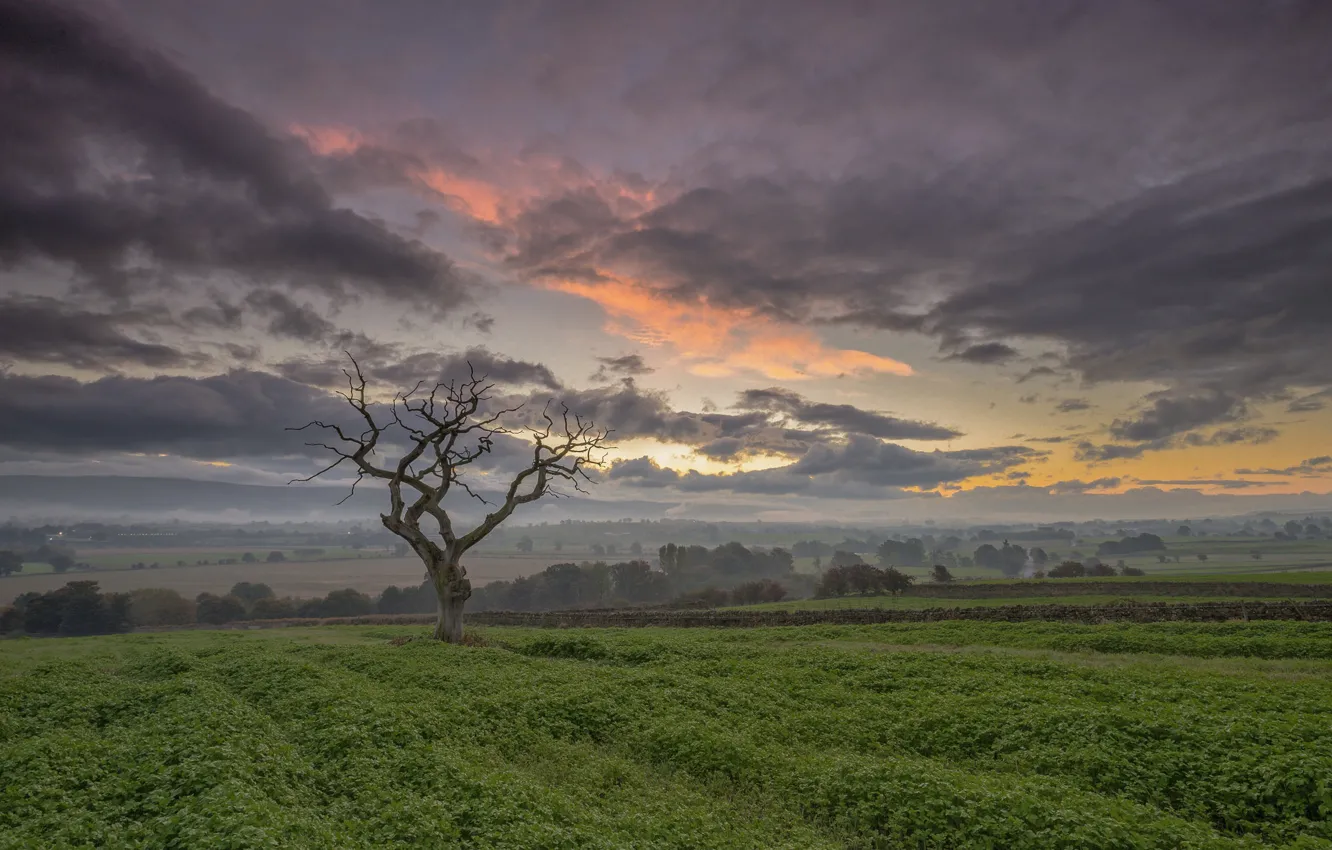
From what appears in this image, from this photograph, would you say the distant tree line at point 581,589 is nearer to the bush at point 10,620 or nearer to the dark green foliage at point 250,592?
the dark green foliage at point 250,592

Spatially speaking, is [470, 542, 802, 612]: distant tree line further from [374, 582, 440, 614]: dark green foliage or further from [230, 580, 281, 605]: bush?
[230, 580, 281, 605]: bush

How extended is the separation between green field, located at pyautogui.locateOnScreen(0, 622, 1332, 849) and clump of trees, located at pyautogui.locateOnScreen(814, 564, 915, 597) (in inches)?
2144

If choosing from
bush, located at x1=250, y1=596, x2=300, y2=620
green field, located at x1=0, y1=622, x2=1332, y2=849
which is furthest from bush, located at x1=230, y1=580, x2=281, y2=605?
green field, located at x1=0, y1=622, x2=1332, y2=849

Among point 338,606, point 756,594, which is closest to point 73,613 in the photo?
point 338,606

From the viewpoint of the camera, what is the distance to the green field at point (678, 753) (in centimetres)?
1374

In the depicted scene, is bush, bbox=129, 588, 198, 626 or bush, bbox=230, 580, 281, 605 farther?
bush, bbox=230, 580, 281, 605

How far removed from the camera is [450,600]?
4272 centimetres

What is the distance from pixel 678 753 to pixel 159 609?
138134 mm

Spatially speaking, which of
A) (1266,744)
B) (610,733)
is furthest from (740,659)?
(1266,744)

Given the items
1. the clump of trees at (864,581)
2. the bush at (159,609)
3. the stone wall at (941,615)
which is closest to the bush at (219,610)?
the bush at (159,609)

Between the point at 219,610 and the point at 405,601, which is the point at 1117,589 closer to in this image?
the point at 405,601

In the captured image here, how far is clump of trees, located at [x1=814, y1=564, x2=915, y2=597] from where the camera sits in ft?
283

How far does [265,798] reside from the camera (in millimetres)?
14086

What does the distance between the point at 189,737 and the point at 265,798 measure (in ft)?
18.8
